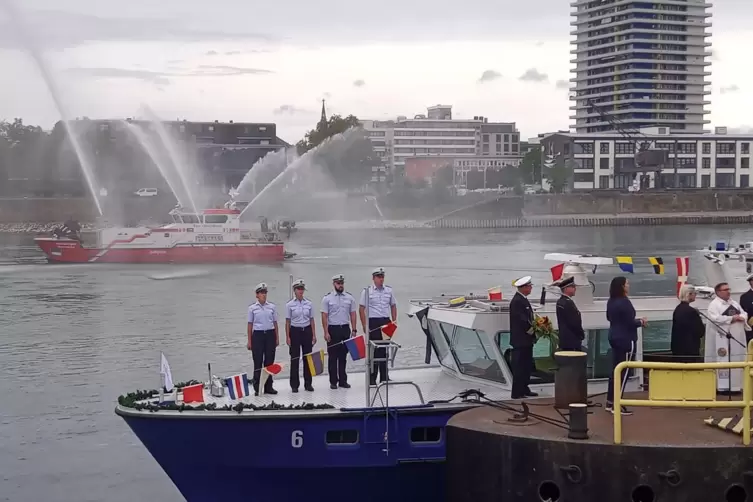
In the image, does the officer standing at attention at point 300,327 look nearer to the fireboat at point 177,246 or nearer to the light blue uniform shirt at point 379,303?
the light blue uniform shirt at point 379,303

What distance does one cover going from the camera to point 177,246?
61188mm

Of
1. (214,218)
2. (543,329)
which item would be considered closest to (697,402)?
(543,329)

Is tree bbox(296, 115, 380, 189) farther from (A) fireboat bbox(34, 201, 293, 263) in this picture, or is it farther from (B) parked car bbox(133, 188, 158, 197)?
(A) fireboat bbox(34, 201, 293, 263)

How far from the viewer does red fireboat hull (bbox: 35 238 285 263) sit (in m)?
60.9

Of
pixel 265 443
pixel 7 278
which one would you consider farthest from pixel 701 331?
pixel 7 278

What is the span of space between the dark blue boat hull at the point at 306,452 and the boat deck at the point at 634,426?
1.03 metres

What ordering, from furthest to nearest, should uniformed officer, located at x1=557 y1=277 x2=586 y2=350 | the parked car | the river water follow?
the parked car
the river water
uniformed officer, located at x1=557 y1=277 x2=586 y2=350

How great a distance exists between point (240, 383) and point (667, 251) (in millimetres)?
60380

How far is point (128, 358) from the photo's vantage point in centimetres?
2739

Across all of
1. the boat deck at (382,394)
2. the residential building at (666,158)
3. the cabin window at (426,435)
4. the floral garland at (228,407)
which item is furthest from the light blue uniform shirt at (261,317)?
the residential building at (666,158)

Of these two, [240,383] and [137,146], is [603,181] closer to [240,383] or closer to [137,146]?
[137,146]

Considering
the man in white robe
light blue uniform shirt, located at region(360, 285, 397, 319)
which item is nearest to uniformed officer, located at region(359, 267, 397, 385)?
light blue uniform shirt, located at region(360, 285, 397, 319)

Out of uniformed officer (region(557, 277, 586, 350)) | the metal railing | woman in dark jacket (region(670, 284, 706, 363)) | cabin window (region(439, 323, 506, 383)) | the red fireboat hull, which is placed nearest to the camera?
the metal railing

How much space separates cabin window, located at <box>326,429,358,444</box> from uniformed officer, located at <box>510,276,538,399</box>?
2.00 meters
